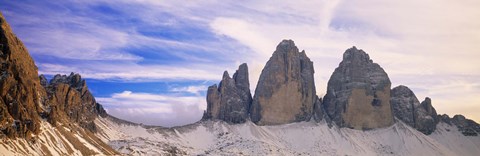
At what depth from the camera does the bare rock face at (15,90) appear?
163 m

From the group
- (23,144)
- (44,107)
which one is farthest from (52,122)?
(23,144)

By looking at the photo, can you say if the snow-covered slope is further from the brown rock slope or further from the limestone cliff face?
the limestone cliff face

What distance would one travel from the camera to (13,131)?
16038 cm

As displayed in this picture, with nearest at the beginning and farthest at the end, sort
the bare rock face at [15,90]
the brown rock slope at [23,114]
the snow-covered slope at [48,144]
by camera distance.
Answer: the snow-covered slope at [48,144] → the brown rock slope at [23,114] → the bare rock face at [15,90]

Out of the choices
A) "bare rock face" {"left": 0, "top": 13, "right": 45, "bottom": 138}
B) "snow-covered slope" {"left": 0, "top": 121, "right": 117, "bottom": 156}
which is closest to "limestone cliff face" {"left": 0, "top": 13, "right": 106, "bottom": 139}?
"bare rock face" {"left": 0, "top": 13, "right": 45, "bottom": 138}

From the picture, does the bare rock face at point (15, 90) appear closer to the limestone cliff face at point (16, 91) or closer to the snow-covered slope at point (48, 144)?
the limestone cliff face at point (16, 91)

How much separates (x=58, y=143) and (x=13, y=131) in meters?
23.4

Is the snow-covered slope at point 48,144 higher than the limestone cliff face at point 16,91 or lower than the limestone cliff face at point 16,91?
lower

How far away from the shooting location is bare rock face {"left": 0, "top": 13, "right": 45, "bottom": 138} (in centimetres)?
16275

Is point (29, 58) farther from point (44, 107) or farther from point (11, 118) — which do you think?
point (11, 118)

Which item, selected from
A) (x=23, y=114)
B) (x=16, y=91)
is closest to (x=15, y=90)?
(x=16, y=91)

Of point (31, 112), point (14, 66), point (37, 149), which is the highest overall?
point (14, 66)

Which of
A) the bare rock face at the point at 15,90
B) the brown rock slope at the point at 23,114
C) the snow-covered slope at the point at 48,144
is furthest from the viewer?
the bare rock face at the point at 15,90

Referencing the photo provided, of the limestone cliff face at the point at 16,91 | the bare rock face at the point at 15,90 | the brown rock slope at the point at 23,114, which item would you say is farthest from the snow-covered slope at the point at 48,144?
the bare rock face at the point at 15,90
